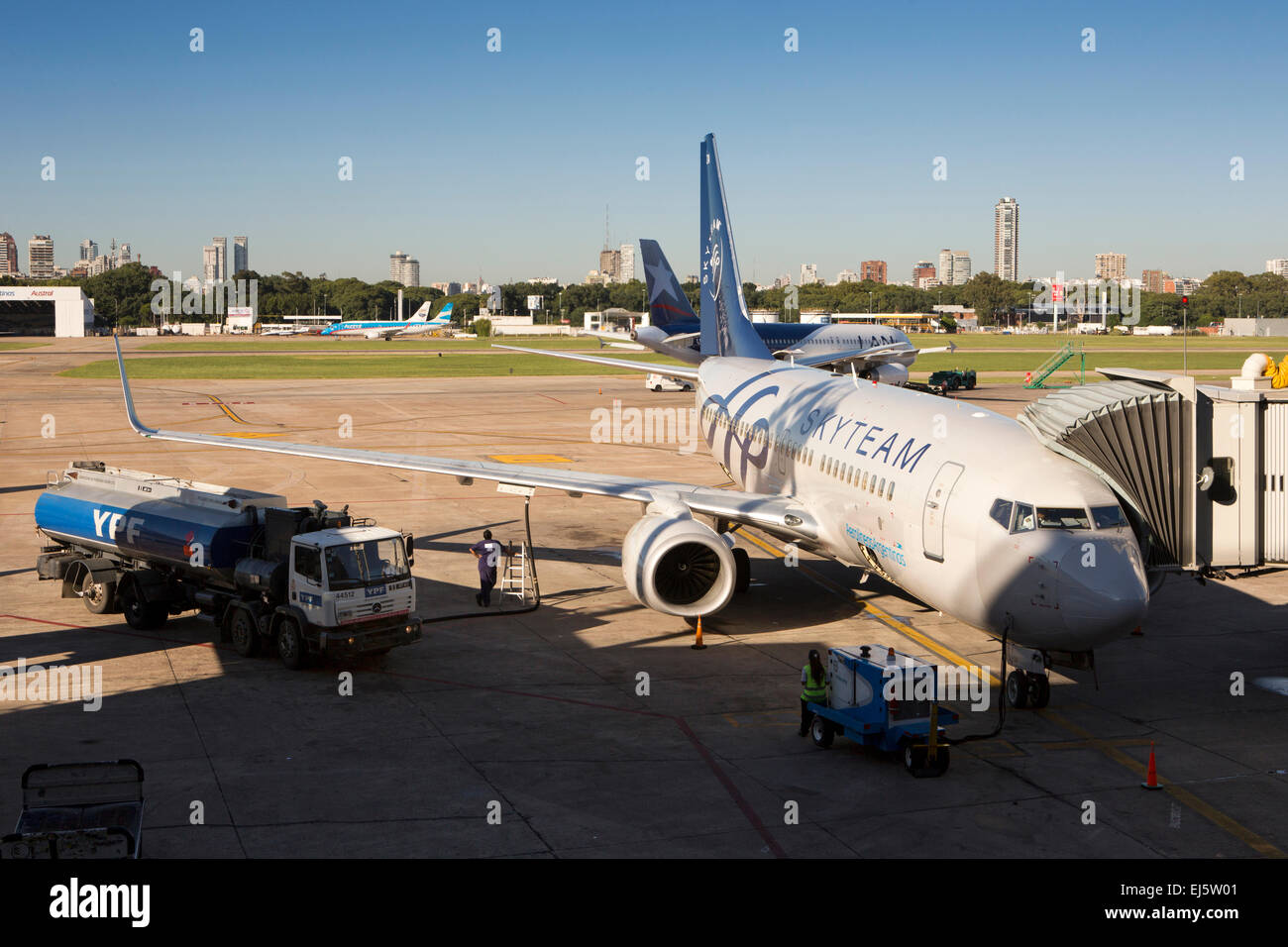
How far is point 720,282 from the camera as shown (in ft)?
139

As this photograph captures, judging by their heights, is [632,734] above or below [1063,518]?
below

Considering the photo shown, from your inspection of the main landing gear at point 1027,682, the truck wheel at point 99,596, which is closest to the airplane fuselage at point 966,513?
the main landing gear at point 1027,682

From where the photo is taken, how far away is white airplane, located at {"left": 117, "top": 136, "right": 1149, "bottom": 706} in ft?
60.2

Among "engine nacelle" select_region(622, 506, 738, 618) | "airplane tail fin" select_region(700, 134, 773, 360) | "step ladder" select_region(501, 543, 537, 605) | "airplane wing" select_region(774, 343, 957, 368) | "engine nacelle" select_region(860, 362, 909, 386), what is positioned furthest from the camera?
"engine nacelle" select_region(860, 362, 909, 386)

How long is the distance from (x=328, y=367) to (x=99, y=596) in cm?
9800

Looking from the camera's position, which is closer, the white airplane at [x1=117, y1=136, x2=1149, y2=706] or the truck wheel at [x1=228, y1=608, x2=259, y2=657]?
the white airplane at [x1=117, y1=136, x2=1149, y2=706]

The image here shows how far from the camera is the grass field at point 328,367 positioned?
109 metres

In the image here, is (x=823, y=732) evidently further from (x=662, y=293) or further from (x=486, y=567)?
(x=662, y=293)

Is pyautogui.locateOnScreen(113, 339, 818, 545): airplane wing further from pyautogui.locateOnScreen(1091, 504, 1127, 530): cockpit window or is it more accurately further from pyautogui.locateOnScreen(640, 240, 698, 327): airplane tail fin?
pyautogui.locateOnScreen(640, 240, 698, 327): airplane tail fin

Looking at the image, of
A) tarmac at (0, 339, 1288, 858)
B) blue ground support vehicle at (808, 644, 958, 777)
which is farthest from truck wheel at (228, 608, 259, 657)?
blue ground support vehicle at (808, 644, 958, 777)

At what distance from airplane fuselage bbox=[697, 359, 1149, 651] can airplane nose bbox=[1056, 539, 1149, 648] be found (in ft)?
0.06

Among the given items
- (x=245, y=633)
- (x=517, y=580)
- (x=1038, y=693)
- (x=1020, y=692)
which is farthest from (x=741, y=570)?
(x=245, y=633)

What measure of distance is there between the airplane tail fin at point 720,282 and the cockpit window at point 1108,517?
77.9 feet

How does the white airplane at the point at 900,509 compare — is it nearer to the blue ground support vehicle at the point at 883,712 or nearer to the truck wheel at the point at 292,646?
the blue ground support vehicle at the point at 883,712
